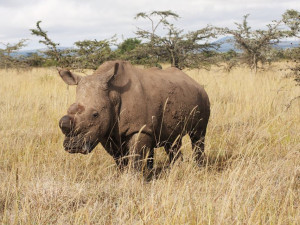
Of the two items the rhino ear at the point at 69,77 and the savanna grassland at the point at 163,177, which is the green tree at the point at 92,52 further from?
the rhino ear at the point at 69,77

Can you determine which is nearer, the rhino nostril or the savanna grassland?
the savanna grassland

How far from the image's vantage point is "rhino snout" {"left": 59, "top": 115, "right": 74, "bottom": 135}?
348cm

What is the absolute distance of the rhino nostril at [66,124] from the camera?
137 inches

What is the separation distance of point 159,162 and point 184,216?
2.75 metres

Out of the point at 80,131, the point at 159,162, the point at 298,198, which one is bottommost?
the point at 159,162

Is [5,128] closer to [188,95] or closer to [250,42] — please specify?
[188,95]

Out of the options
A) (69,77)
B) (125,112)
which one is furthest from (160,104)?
(69,77)

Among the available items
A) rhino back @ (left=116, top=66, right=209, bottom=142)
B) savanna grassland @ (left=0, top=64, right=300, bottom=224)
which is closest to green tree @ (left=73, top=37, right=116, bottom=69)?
savanna grassland @ (left=0, top=64, right=300, bottom=224)

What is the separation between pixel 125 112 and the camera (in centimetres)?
387

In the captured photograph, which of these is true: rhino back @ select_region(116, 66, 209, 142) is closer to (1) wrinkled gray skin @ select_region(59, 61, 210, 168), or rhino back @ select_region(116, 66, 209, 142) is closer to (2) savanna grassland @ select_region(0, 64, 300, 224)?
(1) wrinkled gray skin @ select_region(59, 61, 210, 168)

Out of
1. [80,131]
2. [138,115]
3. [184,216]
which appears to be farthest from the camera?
[138,115]

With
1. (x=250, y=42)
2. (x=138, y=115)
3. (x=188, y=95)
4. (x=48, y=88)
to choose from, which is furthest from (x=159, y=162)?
(x=250, y=42)

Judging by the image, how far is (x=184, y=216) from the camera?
8.16 ft

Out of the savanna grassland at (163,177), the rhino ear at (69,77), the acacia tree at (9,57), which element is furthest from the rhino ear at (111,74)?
the acacia tree at (9,57)
